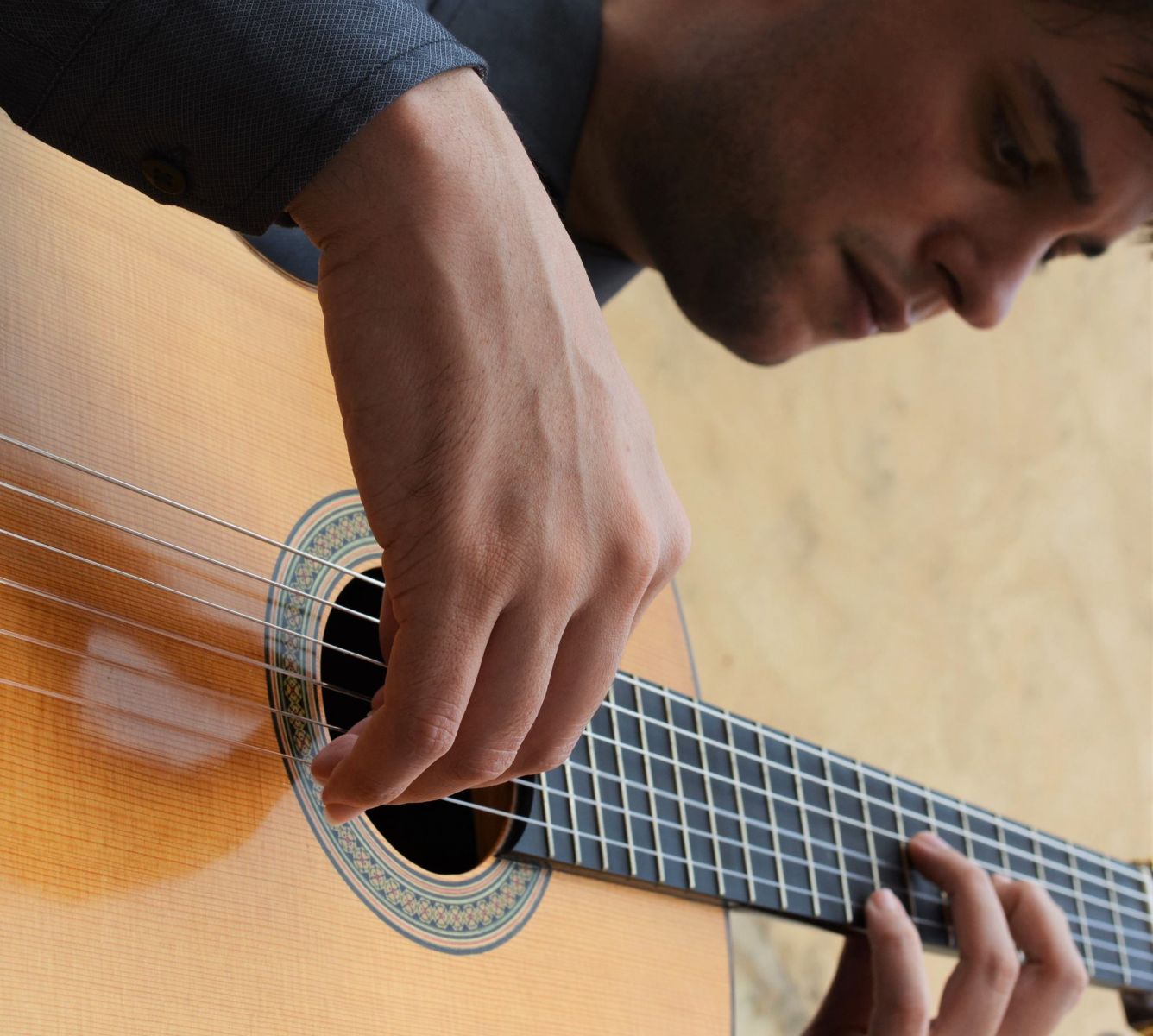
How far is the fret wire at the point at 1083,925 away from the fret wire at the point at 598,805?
1.99ft

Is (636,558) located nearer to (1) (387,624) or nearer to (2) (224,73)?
(1) (387,624)

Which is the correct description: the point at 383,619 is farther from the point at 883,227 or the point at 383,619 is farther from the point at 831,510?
the point at 831,510

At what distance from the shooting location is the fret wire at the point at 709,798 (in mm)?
852

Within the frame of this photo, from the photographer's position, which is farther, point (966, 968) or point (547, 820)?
point (966, 968)

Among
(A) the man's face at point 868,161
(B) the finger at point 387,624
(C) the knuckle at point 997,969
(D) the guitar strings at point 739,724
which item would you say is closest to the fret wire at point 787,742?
(D) the guitar strings at point 739,724

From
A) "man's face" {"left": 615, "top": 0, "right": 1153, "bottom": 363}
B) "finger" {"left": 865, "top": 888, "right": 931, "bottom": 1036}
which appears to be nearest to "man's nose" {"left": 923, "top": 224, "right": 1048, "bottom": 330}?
"man's face" {"left": 615, "top": 0, "right": 1153, "bottom": 363}

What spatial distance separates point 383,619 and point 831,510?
1.15m

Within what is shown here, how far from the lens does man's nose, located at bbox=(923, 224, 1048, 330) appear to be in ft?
3.17

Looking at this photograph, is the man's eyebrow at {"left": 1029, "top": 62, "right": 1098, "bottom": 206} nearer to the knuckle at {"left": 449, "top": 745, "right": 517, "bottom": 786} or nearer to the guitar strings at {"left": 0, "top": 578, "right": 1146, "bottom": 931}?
the guitar strings at {"left": 0, "top": 578, "right": 1146, "bottom": 931}

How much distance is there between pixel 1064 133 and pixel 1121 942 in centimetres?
78

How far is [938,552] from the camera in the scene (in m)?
1.74

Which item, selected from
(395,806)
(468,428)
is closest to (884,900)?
(395,806)

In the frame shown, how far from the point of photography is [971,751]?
1681 millimetres

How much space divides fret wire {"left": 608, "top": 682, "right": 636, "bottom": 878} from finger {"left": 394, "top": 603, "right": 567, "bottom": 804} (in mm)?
258
